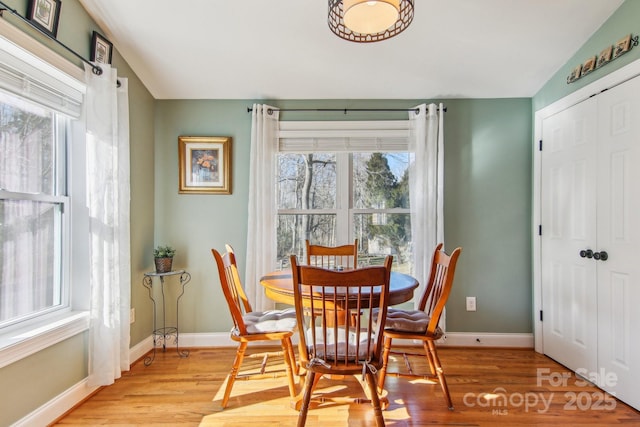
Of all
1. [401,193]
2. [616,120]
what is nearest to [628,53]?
[616,120]

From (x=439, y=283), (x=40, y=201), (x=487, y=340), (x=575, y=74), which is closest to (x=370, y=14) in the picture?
(x=439, y=283)

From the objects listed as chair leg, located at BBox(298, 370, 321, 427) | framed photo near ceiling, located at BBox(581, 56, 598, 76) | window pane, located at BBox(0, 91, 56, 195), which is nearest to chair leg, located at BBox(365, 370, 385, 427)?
chair leg, located at BBox(298, 370, 321, 427)

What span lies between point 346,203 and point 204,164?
1344mm

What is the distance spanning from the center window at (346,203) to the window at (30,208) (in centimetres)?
162

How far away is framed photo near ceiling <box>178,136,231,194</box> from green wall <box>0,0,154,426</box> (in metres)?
0.28

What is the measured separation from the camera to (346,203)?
120 inches

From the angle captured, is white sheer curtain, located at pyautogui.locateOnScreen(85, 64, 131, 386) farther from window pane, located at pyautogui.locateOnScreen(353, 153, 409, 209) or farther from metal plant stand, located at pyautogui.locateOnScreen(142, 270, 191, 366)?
window pane, located at pyautogui.locateOnScreen(353, 153, 409, 209)

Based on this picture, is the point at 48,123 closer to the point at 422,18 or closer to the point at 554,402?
the point at 422,18

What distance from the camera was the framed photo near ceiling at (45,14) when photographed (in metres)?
1.73

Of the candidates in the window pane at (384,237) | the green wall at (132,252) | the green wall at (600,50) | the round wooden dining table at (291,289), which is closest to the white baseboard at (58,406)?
the green wall at (132,252)

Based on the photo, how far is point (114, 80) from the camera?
87.3 inches

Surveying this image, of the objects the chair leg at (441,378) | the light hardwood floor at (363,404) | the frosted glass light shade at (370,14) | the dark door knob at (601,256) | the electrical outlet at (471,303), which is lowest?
the light hardwood floor at (363,404)

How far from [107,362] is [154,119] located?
2009 millimetres

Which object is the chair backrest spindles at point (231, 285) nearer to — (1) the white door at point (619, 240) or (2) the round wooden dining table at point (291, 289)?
(2) the round wooden dining table at point (291, 289)
